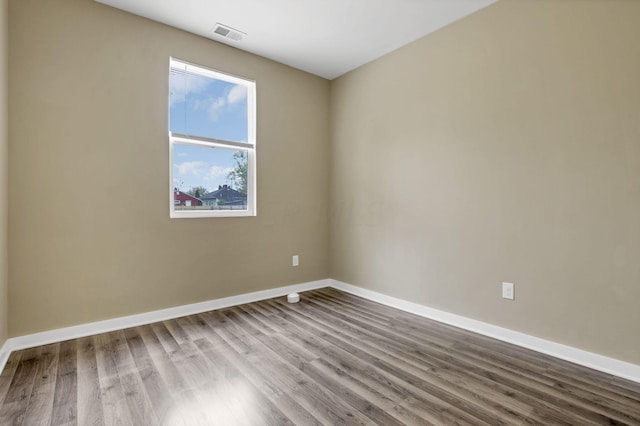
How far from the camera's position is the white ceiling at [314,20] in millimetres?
2525

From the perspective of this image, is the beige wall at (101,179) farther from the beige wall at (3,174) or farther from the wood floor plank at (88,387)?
the wood floor plank at (88,387)

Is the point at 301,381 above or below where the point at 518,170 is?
below

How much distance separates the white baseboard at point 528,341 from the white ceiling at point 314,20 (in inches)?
101

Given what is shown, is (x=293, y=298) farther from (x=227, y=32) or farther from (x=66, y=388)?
(x=227, y=32)

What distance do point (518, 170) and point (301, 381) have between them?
214 cm

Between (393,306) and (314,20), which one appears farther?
(393,306)

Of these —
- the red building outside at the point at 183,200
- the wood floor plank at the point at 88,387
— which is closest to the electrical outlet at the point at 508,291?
the wood floor plank at the point at 88,387

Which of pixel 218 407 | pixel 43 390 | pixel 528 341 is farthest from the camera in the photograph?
pixel 528 341

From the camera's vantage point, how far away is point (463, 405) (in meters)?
1.62

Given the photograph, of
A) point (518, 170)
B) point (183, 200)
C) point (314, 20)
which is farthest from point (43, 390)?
point (518, 170)

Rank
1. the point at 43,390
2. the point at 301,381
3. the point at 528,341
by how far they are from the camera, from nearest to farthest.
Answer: the point at 43,390
the point at 301,381
the point at 528,341

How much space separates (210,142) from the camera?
313 cm

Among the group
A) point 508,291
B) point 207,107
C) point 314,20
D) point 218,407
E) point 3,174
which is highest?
point 314,20

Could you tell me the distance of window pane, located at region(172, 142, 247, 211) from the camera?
117 inches
